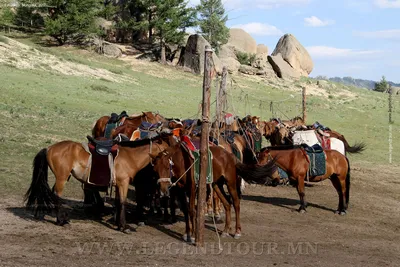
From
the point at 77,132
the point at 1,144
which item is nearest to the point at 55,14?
the point at 77,132

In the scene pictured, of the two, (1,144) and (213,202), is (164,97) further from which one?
(213,202)

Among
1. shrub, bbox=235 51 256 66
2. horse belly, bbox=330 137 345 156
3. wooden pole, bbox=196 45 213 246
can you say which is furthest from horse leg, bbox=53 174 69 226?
shrub, bbox=235 51 256 66

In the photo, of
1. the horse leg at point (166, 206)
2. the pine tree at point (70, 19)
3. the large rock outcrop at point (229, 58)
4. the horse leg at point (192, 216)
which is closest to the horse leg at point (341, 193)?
the horse leg at point (166, 206)

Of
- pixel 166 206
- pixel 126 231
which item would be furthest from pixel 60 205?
pixel 166 206

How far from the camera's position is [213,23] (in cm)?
5459

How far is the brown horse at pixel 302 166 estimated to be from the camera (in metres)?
13.3

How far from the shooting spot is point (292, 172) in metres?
13.4

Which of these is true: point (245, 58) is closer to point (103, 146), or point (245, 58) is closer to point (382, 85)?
point (382, 85)

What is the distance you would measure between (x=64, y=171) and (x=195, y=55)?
41788 mm

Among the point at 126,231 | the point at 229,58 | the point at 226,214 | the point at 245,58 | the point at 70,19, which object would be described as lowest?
the point at 126,231

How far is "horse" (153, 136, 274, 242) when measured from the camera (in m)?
9.78

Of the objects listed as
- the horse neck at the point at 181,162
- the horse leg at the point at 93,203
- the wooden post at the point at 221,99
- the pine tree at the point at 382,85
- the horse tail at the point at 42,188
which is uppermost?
the pine tree at the point at 382,85

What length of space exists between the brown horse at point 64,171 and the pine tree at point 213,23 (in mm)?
43381

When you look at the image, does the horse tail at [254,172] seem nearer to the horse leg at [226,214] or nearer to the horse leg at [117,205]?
the horse leg at [226,214]
